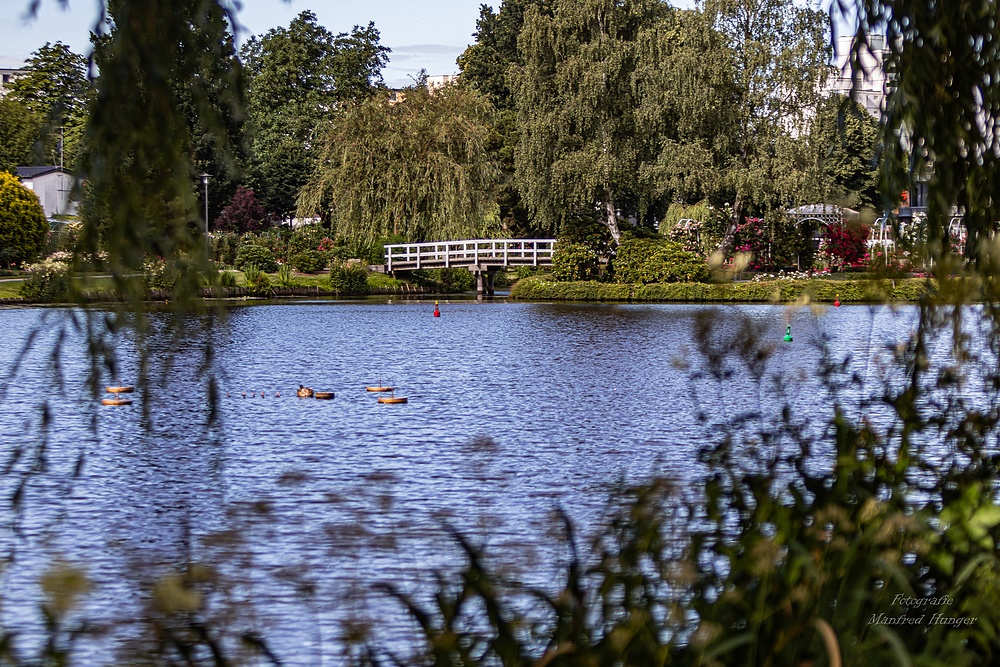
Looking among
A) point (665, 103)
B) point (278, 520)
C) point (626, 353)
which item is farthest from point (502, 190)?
point (278, 520)

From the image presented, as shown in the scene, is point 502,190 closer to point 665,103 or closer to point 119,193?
point 665,103

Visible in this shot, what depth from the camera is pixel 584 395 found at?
17.7 metres

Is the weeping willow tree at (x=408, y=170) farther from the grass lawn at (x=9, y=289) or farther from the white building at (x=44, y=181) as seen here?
the white building at (x=44, y=181)

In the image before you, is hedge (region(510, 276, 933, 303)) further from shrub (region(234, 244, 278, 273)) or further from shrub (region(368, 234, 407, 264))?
shrub (region(234, 244, 278, 273))

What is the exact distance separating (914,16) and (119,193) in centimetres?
381

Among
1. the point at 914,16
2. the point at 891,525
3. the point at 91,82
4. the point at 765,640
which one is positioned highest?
the point at 914,16

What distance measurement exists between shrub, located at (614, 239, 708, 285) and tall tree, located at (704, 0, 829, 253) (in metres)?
1.34

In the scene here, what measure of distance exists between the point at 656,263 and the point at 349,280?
11.8 meters

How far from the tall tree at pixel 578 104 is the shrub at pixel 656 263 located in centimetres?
213

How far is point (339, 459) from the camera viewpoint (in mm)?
12438

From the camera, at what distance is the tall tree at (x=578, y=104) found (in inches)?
1715

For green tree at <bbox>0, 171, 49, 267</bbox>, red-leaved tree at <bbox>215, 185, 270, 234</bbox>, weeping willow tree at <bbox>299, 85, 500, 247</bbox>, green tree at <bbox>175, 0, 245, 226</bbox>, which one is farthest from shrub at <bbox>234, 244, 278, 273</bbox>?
green tree at <bbox>175, 0, 245, 226</bbox>

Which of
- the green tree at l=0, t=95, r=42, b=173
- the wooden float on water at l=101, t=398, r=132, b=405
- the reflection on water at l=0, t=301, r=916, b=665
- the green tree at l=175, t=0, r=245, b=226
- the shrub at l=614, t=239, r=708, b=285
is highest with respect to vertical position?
the green tree at l=0, t=95, r=42, b=173

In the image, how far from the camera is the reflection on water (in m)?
7.45
